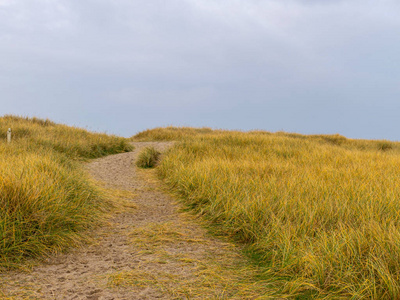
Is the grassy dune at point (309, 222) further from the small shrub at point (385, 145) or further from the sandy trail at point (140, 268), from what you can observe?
the small shrub at point (385, 145)

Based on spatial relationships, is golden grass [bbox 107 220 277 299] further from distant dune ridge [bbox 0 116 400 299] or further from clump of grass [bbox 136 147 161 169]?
clump of grass [bbox 136 147 161 169]

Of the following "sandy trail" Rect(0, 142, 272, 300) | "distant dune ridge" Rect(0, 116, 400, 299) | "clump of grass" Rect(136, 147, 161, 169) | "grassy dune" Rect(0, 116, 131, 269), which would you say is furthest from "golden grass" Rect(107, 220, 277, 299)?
"clump of grass" Rect(136, 147, 161, 169)

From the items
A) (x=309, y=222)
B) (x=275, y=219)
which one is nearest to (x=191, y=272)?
(x=275, y=219)

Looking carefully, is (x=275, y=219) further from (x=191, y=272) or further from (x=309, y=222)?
(x=191, y=272)

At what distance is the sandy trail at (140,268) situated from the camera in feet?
7.84

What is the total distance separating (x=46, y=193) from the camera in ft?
12.1

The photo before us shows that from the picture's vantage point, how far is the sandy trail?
94.0 inches

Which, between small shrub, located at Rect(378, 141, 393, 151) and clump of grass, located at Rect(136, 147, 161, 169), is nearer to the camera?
clump of grass, located at Rect(136, 147, 161, 169)

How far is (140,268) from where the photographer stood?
278cm

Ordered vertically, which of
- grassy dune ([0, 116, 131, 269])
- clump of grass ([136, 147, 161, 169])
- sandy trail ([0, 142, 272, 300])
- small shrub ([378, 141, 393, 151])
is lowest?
sandy trail ([0, 142, 272, 300])

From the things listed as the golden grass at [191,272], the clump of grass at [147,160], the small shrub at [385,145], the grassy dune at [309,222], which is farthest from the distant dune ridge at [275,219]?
the small shrub at [385,145]

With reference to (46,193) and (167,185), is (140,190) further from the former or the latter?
(46,193)

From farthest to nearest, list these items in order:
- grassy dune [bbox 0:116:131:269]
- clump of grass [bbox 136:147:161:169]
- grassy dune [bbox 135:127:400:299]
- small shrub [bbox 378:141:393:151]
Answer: small shrub [bbox 378:141:393:151] < clump of grass [bbox 136:147:161:169] < grassy dune [bbox 0:116:131:269] < grassy dune [bbox 135:127:400:299]

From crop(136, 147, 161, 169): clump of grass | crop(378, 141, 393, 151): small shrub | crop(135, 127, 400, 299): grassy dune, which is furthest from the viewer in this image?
crop(378, 141, 393, 151): small shrub
